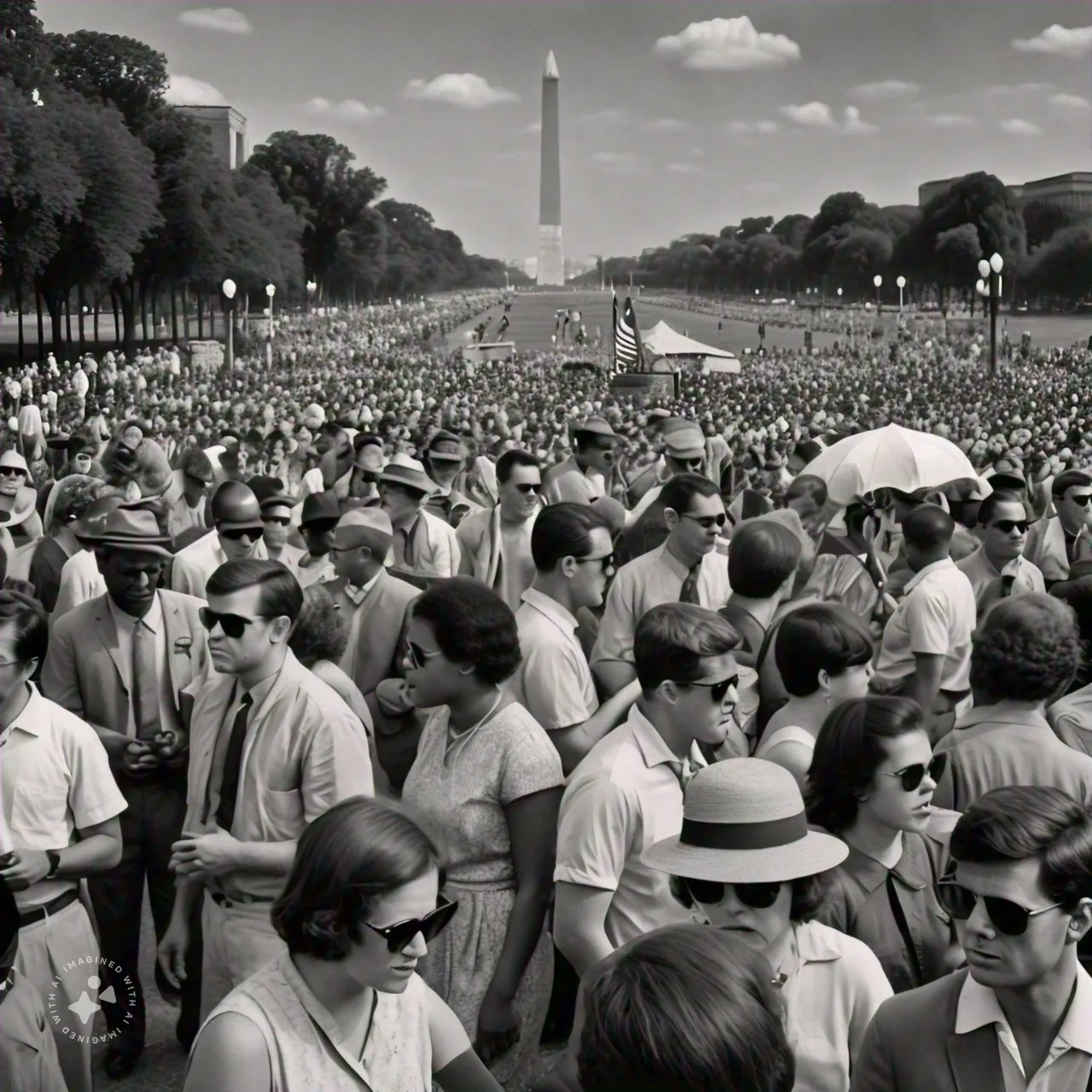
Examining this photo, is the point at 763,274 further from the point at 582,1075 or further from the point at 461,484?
the point at 582,1075

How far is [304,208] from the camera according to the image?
95.8m

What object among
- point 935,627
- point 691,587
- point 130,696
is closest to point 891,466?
point 935,627

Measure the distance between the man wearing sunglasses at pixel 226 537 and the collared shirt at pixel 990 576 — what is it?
9.30 ft

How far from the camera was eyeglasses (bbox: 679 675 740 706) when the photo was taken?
11.5 feet

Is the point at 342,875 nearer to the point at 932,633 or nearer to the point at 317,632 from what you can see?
the point at 317,632

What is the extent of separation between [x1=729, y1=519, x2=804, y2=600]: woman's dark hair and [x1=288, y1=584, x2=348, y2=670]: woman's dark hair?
50.6 inches

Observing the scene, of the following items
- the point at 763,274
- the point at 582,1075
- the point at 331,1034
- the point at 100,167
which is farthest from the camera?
the point at 763,274

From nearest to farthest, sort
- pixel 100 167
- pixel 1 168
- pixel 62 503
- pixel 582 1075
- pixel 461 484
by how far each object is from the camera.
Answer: pixel 582 1075 → pixel 62 503 → pixel 461 484 → pixel 1 168 → pixel 100 167

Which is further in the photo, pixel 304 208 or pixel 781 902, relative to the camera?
pixel 304 208

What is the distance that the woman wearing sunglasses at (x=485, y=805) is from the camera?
3.53 meters

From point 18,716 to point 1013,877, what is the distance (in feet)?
7.80

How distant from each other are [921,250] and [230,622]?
90.1 meters

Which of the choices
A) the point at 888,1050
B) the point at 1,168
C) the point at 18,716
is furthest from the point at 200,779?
the point at 1,168

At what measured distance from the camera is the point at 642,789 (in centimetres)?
338
